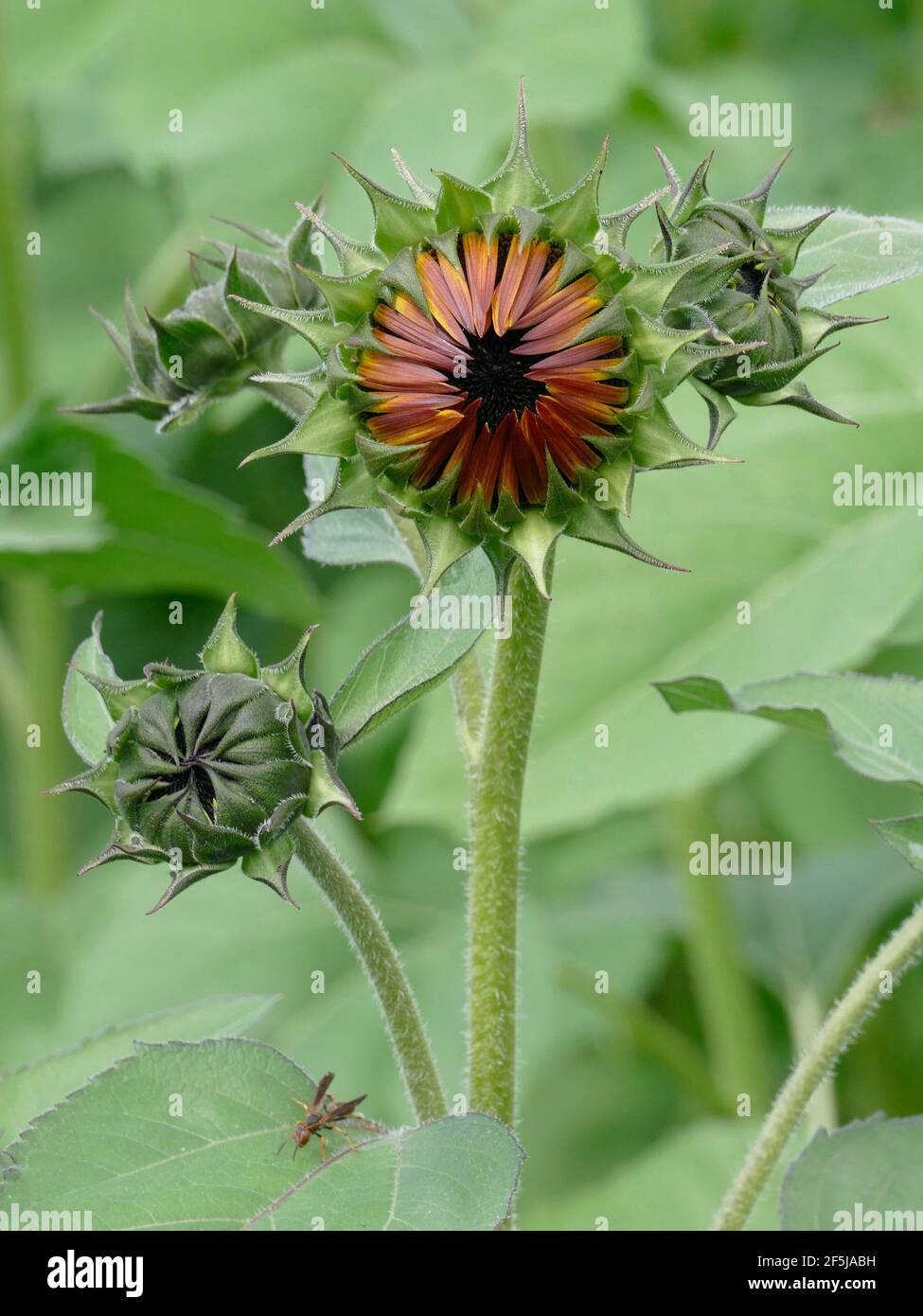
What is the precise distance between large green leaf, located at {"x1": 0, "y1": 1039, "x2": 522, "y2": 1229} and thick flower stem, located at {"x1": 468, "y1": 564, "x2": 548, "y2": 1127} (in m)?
0.08

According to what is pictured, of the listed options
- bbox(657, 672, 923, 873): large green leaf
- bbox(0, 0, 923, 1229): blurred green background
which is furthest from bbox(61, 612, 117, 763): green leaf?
bbox(0, 0, 923, 1229): blurred green background

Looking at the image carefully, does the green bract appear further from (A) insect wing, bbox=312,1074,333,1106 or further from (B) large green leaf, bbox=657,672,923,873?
(A) insect wing, bbox=312,1074,333,1106

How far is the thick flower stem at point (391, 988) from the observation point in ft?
2.93

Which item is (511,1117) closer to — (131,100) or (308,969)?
(308,969)

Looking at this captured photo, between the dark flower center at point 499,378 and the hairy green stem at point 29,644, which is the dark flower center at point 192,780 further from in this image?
the hairy green stem at point 29,644

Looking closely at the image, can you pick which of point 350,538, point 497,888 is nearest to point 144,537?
point 350,538

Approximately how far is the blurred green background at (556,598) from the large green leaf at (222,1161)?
624mm

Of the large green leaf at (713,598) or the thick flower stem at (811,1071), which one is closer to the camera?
the thick flower stem at (811,1071)

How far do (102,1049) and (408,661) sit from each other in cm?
36

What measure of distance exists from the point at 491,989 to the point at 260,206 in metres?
1.46

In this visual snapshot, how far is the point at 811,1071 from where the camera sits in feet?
3.09

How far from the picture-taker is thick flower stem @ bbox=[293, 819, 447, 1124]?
2.93ft

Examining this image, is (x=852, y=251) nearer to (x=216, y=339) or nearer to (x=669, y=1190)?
(x=216, y=339)

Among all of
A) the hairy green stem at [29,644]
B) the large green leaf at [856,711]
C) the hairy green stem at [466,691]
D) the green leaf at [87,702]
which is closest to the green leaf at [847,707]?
the large green leaf at [856,711]
